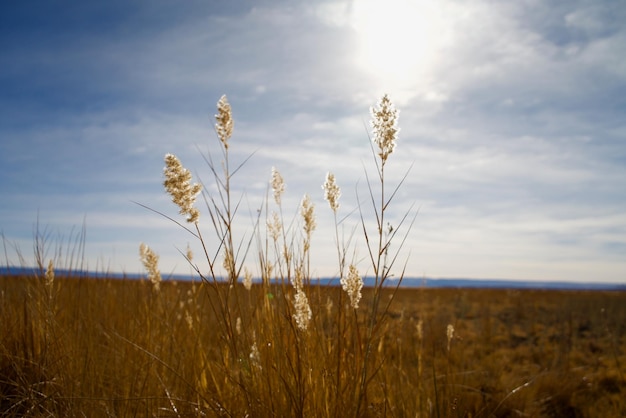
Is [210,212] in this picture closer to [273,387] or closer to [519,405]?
[273,387]

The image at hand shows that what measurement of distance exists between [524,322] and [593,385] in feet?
27.6

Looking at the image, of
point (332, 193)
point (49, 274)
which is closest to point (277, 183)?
point (332, 193)

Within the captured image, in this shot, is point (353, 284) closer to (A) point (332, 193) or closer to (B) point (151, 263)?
(A) point (332, 193)

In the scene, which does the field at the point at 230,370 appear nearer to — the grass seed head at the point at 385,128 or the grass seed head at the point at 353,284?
the grass seed head at the point at 353,284

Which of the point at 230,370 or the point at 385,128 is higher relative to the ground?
the point at 385,128

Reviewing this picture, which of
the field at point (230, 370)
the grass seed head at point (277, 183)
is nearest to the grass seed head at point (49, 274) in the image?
the field at point (230, 370)

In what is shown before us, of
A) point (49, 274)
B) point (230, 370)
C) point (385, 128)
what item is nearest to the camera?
point (385, 128)

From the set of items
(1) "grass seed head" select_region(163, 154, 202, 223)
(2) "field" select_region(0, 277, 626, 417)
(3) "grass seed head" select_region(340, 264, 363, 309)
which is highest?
(1) "grass seed head" select_region(163, 154, 202, 223)

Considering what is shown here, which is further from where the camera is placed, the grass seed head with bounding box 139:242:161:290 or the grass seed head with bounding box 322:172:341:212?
the grass seed head with bounding box 139:242:161:290

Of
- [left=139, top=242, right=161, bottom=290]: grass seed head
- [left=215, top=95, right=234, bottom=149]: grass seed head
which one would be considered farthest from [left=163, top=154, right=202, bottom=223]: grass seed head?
[left=139, top=242, right=161, bottom=290]: grass seed head

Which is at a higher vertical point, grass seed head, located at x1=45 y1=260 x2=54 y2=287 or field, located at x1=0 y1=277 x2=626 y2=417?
grass seed head, located at x1=45 y1=260 x2=54 y2=287

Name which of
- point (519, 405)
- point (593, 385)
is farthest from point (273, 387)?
point (593, 385)

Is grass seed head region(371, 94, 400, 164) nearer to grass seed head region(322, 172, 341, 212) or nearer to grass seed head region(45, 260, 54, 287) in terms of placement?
grass seed head region(322, 172, 341, 212)

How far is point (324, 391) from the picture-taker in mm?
2275
